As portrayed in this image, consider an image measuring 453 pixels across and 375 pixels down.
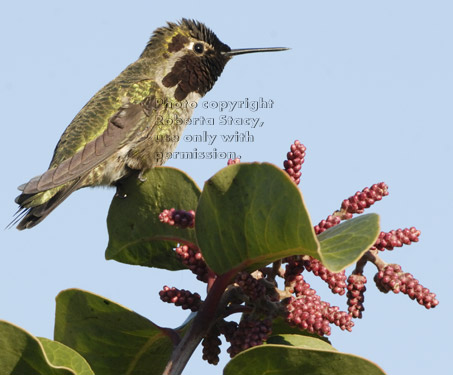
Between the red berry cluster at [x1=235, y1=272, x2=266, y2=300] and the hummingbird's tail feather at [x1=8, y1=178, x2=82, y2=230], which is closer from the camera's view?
the red berry cluster at [x1=235, y1=272, x2=266, y2=300]

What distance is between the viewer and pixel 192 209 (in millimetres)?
2834

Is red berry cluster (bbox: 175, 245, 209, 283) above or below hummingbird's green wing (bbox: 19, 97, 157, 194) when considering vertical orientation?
below

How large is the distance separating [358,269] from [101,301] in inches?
35.9

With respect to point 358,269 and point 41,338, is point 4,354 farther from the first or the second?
point 358,269

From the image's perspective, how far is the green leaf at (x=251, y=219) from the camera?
2072 millimetres

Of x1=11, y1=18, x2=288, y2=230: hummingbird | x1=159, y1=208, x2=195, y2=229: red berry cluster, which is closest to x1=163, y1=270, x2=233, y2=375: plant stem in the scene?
x1=159, y1=208, x2=195, y2=229: red berry cluster

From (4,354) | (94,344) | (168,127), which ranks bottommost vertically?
(4,354)

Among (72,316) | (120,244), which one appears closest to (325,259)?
(72,316)

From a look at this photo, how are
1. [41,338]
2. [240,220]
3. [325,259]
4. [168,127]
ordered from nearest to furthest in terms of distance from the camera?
[325,259] < [240,220] < [41,338] < [168,127]

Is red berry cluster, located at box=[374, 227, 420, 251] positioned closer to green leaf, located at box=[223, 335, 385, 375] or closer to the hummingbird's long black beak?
green leaf, located at box=[223, 335, 385, 375]

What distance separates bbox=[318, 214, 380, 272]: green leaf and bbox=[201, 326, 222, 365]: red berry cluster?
53cm

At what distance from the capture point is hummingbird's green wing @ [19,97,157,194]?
17.7 ft

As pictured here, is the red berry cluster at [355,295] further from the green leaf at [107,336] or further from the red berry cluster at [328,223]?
the green leaf at [107,336]

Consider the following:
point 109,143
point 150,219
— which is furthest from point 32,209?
point 150,219
